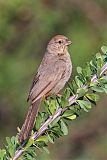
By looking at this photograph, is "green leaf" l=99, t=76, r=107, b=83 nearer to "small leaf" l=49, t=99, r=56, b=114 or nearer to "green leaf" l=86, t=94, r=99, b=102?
"green leaf" l=86, t=94, r=99, b=102

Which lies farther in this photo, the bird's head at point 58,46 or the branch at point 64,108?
the bird's head at point 58,46

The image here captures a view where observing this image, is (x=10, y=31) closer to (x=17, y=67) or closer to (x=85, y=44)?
(x=17, y=67)

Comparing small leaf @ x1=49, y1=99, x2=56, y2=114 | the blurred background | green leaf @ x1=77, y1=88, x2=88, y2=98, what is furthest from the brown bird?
the blurred background

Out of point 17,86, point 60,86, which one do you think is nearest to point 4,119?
point 17,86

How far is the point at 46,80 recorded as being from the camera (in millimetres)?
5500

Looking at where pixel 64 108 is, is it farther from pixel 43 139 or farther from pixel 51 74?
pixel 51 74

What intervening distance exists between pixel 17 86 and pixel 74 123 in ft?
4.03

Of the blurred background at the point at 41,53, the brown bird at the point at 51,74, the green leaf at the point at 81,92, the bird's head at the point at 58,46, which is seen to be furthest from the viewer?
the blurred background at the point at 41,53

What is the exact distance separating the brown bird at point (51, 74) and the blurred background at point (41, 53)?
345 centimetres

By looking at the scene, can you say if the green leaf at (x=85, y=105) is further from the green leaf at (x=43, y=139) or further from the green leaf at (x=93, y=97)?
the green leaf at (x=43, y=139)

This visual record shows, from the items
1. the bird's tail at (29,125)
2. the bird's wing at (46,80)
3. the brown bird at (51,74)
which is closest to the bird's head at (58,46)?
the brown bird at (51,74)

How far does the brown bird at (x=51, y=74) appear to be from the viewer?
16.7ft

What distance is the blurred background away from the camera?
10.1m

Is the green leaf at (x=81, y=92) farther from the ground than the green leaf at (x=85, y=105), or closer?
farther from the ground
